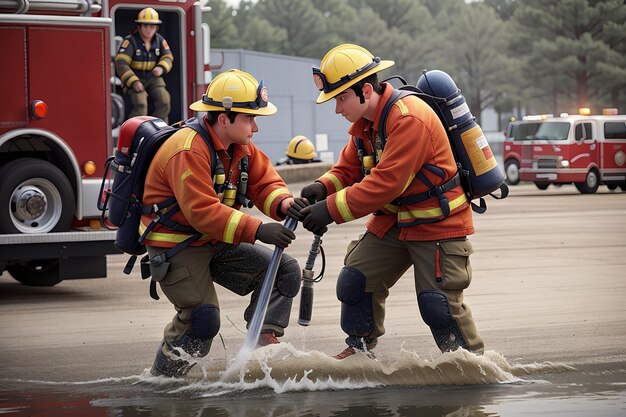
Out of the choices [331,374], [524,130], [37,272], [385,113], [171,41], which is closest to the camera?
[385,113]

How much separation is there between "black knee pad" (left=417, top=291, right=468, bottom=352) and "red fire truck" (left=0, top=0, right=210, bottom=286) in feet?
14.8

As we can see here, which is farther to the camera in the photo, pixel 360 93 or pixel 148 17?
pixel 148 17

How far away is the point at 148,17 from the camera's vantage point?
42.6 ft

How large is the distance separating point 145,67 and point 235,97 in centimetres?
733

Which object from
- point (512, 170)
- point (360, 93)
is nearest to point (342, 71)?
point (360, 93)

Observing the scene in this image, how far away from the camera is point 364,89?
20.9ft

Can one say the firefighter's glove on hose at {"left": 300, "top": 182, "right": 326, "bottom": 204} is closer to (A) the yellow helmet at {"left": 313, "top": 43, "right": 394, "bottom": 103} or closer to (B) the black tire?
(A) the yellow helmet at {"left": 313, "top": 43, "right": 394, "bottom": 103}

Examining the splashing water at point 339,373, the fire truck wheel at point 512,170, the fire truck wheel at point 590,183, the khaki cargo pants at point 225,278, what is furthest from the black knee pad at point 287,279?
the fire truck wheel at point 512,170

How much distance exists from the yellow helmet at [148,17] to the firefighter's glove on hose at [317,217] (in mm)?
6994

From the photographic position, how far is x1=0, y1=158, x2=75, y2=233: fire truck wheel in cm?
994

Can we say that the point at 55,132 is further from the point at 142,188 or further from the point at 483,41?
the point at 483,41

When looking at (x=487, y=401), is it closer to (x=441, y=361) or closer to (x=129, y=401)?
(x=441, y=361)

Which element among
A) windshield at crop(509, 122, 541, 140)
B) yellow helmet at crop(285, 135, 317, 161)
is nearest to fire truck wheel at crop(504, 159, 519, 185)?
windshield at crop(509, 122, 541, 140)

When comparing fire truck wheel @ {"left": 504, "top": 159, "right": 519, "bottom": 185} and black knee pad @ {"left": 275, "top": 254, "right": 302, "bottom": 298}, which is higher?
black knee pad @ {"left": 275, "top": 254, "right": 302, "bottom": 298}
